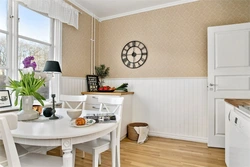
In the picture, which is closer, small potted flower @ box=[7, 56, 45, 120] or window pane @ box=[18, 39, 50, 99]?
small potted flower @ box=[7, 56, 45, 120]

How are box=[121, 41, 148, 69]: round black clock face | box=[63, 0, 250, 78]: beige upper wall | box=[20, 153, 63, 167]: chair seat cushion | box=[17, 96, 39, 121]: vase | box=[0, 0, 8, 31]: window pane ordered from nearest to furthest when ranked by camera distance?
box=[20, 153, 63, 167]: chair seat cushion → box=[17, 96, 39, 121]: vase → box=[0, 0, 8, 31]: window pane → box=[63, 0, 250, 78]: beige upper wall → box=[121, 41, 148, 69]: round black clock face

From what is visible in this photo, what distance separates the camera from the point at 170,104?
314 centimetres

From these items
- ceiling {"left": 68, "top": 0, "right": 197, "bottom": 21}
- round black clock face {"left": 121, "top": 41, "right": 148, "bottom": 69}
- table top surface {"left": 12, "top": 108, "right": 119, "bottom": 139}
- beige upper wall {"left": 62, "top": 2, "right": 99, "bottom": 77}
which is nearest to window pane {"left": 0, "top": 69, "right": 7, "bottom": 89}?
beige upper wall {"left": 62, "top": 2, "right": 99, "bottom": 77}

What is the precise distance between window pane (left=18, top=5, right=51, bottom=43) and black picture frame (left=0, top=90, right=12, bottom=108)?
2.93 feet

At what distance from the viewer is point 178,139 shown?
304 centimetres

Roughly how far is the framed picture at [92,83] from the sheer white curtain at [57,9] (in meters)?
1.10

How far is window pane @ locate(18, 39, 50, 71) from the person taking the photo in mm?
2273

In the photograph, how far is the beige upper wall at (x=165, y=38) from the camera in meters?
2.86

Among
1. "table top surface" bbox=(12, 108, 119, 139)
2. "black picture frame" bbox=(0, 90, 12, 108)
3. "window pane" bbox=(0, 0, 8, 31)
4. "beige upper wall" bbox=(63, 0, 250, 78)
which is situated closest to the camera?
"table top surface" bbox=(12, 108, 119, 139)

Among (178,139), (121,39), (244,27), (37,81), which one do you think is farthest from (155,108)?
(37,81)

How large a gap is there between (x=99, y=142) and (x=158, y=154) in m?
1.16

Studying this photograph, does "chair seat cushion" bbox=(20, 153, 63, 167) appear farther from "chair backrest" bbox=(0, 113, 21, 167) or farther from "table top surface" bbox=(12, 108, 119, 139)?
"chair backrest" bbox=(0, 113, 21, 167)

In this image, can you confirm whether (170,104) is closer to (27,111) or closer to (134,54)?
(134,54)

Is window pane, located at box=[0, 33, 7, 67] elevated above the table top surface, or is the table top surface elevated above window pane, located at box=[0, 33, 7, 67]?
window pane, located at box=[0, 33, 7, 67]
